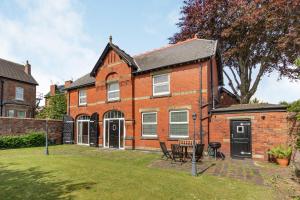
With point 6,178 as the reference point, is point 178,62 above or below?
above

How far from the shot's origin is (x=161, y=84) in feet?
57.5

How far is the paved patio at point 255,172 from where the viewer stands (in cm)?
814

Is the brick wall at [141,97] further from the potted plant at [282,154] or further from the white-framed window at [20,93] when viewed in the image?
the white-framed window at [20,93]

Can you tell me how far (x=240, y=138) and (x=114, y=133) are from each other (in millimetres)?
10556

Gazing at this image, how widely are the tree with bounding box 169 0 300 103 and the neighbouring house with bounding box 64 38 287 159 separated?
3144 millimetres

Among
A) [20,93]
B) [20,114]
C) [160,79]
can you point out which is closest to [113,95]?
[160,79]

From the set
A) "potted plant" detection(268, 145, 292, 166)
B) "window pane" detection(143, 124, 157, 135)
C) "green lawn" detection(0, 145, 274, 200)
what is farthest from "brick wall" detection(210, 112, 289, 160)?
"green lawn" detection(0, 145, 274, 200)

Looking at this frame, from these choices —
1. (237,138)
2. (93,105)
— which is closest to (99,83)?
(93,105)

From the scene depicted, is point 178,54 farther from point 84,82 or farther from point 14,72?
point 14,72

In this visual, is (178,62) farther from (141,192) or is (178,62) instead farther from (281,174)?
(141,192)

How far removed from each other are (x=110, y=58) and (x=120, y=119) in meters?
5.73

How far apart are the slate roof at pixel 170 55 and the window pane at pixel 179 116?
3651 mm

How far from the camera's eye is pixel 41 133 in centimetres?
2234

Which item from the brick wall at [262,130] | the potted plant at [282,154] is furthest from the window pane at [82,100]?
the potted plant at [282,154]
